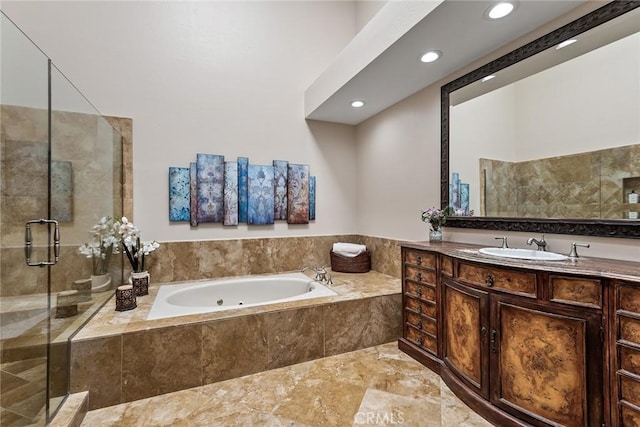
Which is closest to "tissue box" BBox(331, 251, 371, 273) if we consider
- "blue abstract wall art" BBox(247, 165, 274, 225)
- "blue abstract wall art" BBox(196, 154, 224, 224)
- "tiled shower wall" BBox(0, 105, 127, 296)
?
"blue abstract wall art" BBox(247, 165, 274, 225)

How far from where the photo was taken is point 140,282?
99.6 inches

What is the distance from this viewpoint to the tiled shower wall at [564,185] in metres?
1.49

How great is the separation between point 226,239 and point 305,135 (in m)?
1.58

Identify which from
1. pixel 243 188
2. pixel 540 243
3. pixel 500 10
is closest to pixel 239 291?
pixel 243 188

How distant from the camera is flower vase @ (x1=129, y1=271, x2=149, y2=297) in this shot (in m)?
2.51

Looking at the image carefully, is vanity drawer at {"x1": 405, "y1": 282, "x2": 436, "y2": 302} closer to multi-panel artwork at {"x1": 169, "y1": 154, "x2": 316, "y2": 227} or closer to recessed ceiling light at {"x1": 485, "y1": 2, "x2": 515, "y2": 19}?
multi-panel artwork at {"x1": 169, "y1": 154, "x2": 316, "y2": 227}

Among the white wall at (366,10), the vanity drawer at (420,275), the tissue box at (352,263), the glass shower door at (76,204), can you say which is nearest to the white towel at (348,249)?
the tissue box at (352,263)

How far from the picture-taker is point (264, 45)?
11.0 ft

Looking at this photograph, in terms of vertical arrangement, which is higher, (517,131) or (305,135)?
(305,135)

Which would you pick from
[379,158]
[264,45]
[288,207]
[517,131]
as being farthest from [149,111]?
[517,131]

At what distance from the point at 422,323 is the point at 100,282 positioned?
2.62 metres

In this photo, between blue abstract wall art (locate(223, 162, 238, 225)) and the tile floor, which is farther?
blue abstract wall art (locate(223, 162, 238, 225))

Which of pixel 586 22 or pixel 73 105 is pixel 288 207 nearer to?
pixel 73 105

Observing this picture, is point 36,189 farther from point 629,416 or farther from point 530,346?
point 629,416
